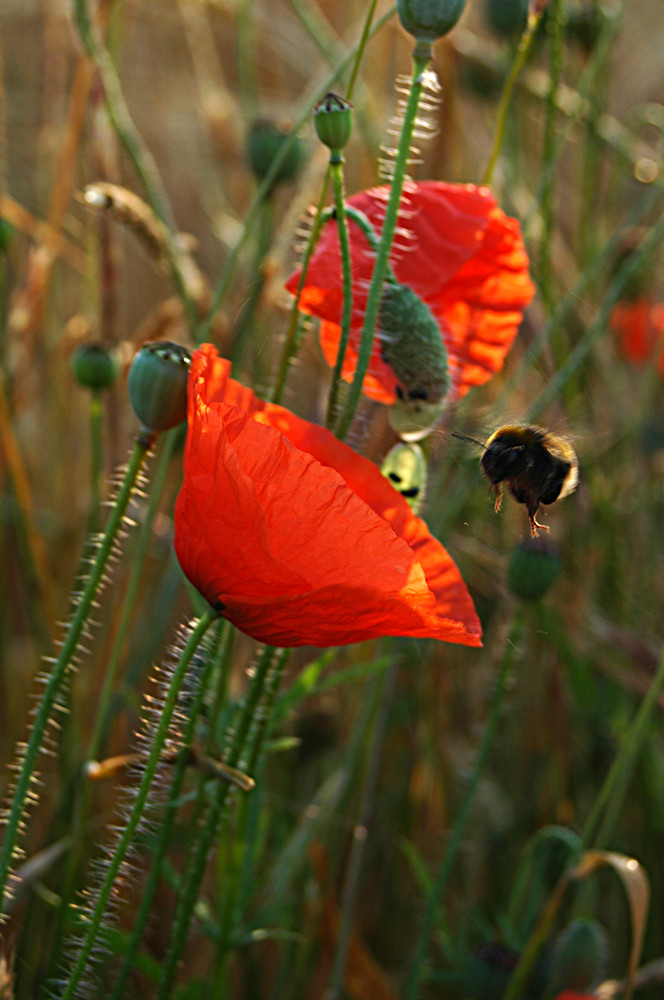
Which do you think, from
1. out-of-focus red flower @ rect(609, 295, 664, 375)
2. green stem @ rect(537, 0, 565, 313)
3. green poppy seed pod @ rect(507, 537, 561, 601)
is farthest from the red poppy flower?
out-of-focus red flower @ rect(609, 295, 664, 375)

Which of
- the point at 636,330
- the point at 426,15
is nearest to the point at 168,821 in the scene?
the point at 426,15

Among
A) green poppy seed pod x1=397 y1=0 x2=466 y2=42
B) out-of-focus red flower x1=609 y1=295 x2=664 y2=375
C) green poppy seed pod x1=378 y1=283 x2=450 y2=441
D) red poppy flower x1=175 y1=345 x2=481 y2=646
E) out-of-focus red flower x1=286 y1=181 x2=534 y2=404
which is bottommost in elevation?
red poppy flower x1=175 y1=345 x2=481 y2=646

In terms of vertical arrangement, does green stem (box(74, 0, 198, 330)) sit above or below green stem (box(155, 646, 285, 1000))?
above

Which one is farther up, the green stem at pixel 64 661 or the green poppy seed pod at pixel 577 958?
the green stem at pixel 64 661

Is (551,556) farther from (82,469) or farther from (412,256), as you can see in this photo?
(82,469)

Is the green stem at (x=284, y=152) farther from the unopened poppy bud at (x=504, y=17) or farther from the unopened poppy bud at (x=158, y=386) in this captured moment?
the unopened poppy bud at (x=504, y=17)

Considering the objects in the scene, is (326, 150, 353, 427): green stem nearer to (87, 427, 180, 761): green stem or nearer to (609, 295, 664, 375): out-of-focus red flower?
(87, 427, 180, 761): green stem

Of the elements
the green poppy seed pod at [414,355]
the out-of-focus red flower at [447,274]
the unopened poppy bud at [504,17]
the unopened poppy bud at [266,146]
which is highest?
the unopened poppy bud at [504,17]

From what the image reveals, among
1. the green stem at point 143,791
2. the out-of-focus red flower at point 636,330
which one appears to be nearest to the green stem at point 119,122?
the green stem at point 143,791
